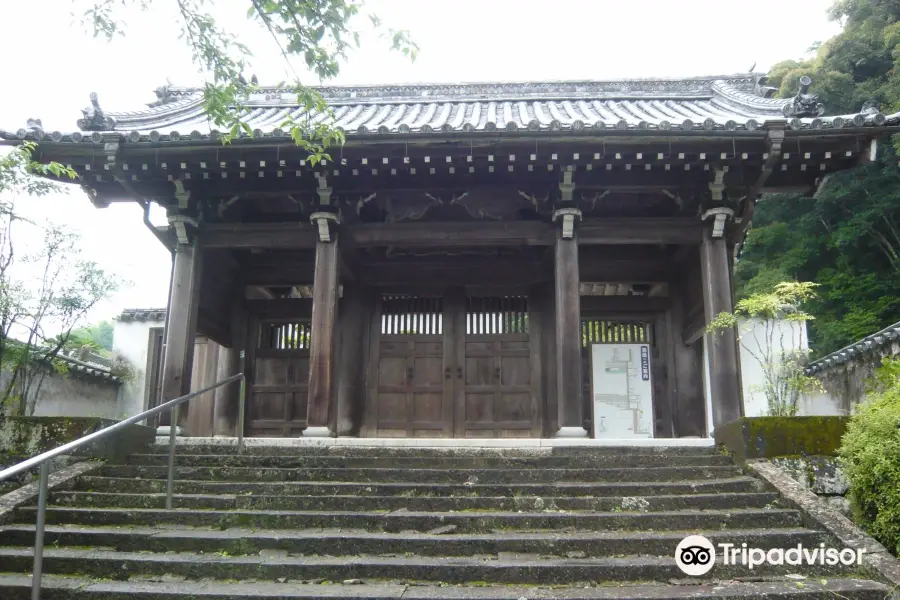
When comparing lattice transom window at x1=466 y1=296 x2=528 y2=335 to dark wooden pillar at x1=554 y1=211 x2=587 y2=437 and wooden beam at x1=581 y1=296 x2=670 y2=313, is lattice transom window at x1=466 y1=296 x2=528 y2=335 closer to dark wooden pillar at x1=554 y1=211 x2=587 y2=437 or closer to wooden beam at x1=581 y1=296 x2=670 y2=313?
wooden beam at x1=581 y1=296 x2=670 y2=313

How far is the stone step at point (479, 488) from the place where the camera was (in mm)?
5367

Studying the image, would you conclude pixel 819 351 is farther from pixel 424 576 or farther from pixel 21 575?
pixel 21 575

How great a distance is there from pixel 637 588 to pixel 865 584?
1386 mm

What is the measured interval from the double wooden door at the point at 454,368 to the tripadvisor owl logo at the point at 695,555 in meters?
5.02

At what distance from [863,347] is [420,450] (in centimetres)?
946

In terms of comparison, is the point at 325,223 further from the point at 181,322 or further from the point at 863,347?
the point at 863,347

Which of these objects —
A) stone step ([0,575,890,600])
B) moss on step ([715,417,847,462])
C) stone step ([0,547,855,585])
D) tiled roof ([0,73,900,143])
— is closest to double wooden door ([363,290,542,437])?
tiled roof ([0,73,900,143])

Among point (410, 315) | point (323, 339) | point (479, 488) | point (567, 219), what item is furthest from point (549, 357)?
point (479, 488)

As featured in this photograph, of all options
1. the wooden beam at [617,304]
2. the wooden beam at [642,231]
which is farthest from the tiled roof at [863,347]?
the wooden beam at [642,231]

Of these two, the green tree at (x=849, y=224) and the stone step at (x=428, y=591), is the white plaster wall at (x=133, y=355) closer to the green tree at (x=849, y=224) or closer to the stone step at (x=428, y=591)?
the stone step at (x=428, y=591)

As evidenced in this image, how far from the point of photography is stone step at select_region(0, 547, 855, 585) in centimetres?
416

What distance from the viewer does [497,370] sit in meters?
9.74

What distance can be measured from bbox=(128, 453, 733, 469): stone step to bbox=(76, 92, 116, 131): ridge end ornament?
158 inches

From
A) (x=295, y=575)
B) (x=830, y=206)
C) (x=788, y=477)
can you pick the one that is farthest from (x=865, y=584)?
(x=830, y=206)
